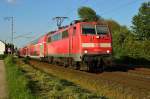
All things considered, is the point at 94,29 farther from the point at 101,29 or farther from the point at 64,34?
the point at 64,34

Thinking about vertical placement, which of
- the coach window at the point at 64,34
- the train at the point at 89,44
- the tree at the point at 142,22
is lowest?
the train at the point at 89,44

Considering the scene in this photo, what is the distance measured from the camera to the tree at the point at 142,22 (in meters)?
62.1

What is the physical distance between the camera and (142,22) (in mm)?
64125

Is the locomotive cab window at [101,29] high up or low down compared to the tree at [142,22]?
down

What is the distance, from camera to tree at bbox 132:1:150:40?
204 ft

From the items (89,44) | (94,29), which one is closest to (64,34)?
(94,29)

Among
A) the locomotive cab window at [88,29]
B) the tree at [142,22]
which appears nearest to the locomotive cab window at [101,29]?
the locomotive cab window at [88,29]

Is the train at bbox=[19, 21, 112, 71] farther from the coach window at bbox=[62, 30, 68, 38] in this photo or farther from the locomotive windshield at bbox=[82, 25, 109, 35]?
the coach window at bbox=[62, 30, 68, 38]

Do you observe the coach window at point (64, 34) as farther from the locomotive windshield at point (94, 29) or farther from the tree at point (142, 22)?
the tree at point (142, 22)

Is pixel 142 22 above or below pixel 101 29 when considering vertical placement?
above

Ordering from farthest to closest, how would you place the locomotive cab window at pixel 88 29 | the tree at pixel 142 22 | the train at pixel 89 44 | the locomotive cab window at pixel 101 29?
the tree at pixel 142 22 < the locomotive cab window at pixel 101 29 < the locomotive cab window at pixel 88 29 < the train at pixel 89 44

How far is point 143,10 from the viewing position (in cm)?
6694

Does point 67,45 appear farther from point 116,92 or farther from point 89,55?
point 116,92

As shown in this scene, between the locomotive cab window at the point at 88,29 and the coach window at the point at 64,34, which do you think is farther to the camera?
the coach window at the point at 64,34
